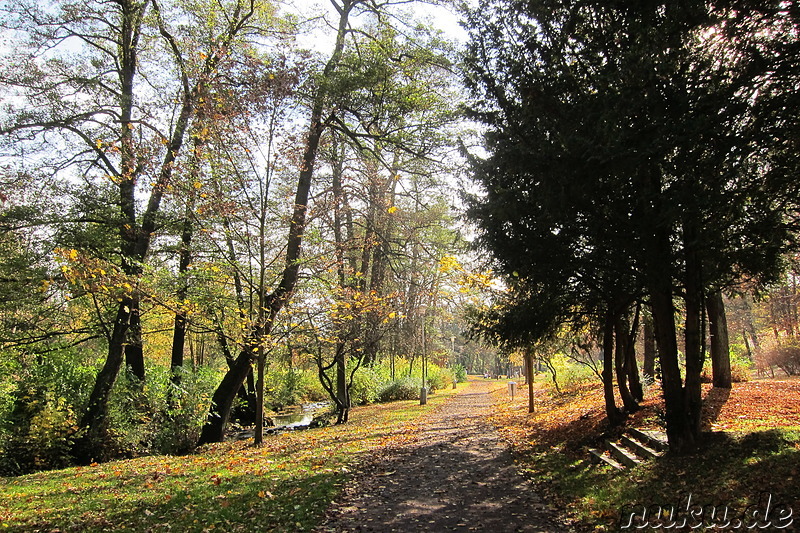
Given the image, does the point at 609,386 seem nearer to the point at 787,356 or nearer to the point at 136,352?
the point at 136,352

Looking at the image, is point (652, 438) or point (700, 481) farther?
point (652, 438)

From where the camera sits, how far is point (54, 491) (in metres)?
6.67

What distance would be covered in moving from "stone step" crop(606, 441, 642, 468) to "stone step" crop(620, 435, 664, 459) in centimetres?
9

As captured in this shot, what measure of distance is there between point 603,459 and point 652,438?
0.84 meters

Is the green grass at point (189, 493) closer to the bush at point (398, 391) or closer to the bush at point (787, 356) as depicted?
the bush at point (398, 391)

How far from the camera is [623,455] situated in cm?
690

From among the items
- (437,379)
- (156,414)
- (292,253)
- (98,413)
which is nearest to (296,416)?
(156,414)

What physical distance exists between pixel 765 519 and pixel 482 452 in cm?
570

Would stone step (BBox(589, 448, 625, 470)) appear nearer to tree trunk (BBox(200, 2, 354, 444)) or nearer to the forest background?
the forest background

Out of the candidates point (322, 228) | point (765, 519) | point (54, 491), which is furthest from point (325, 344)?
point (765, 519)

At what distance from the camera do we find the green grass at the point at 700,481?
459 centimetres

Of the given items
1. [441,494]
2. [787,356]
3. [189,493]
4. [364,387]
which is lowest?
[364,387]

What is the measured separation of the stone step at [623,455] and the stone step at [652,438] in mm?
324

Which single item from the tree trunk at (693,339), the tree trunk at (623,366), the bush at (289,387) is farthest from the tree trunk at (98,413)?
the bush at (289,387)
